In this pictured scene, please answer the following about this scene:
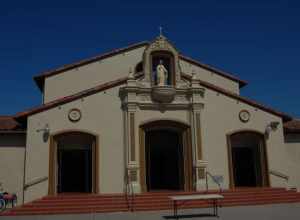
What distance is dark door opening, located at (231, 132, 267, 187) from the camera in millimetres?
20781

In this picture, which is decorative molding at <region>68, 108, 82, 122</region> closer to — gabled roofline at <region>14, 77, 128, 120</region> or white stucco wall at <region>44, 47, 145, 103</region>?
gabled roofline at <region>14, 77, 128, 120</region>

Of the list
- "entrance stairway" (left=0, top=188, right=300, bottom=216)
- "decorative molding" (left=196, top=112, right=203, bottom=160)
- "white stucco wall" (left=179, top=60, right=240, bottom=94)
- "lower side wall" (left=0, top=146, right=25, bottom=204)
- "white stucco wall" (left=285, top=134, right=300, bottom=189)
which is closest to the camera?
"entrance stairway" (left=0, top=188, right=300, bottom=216)

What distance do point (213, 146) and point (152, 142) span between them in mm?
3702

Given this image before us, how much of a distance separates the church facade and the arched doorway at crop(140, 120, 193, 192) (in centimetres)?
6

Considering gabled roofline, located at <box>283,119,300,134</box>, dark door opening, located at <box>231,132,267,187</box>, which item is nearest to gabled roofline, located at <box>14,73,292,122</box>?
gabled roofline, located at <box>283,119,300,134</box>

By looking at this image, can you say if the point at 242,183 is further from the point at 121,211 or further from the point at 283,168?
the point at 121,211

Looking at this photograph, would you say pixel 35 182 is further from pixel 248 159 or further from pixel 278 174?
pixel 278 174

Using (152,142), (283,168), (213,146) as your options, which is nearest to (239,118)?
(213,146)

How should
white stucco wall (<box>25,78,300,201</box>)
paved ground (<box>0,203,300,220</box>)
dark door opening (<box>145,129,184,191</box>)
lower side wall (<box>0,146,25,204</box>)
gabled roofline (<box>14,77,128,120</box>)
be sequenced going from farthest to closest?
dark door opening (<box>145,129,184,191</box>)
lower side wall (<box>0,146,25,204</box>)
gabled roofline (<box>14,77,128,120</box>)
white stucco wall (<box>25,78,300,201</box>)
paved ground (<box>0,203,300,220</box>)

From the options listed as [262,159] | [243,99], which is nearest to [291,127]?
[262,159]

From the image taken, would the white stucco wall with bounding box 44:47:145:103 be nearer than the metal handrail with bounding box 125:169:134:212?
No

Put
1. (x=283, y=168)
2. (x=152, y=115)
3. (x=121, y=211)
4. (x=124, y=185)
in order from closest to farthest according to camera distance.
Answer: (x=121, y=211)
(x=124, y=185)
(x=152, y=115)
(x=283, y=168)

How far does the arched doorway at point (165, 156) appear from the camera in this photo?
1930 cm

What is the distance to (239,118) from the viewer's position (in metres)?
20.7
